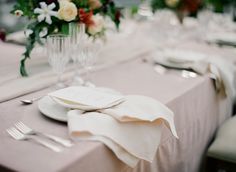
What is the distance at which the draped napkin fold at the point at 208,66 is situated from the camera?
60.6 inches

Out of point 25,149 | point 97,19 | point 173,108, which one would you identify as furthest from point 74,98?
point 97,19

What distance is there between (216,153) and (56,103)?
2.24ft

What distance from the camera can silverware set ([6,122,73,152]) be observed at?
833 millimetres

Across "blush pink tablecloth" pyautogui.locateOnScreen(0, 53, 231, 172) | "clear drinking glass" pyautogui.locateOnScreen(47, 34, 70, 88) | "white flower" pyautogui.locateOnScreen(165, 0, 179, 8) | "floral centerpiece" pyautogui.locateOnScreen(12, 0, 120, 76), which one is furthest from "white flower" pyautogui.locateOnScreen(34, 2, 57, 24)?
"white flower" pyautogui.locateOnScreen(165, 0, 179, 8)

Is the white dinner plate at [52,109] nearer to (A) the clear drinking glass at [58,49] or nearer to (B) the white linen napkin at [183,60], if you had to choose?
(A) the clear drinking glass at [58,49]

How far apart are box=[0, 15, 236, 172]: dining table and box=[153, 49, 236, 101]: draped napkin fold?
3 centimetres

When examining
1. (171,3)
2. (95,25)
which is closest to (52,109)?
(95,25)

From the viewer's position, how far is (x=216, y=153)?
4.55 ft

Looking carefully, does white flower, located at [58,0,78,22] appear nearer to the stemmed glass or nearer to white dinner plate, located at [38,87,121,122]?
the stemmed glass

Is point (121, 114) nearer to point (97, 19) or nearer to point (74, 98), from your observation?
point (74, 98)

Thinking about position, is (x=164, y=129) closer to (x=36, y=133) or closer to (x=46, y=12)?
(x=36, y=133)

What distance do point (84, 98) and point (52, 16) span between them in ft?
1.43

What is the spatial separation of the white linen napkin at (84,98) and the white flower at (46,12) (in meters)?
0.33

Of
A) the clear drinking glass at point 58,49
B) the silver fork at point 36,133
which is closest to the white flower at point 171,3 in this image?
the clear drinking glass at point 58,49
